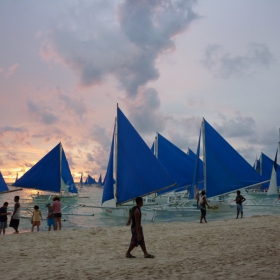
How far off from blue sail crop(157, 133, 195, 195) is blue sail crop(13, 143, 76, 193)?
11.7 m

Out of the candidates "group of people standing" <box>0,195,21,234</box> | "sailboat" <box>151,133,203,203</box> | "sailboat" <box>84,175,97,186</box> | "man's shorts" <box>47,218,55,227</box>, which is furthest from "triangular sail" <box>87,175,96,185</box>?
"group of people standing" <box>0,195,21,234</box>

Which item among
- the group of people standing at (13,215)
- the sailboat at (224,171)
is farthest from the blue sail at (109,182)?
the group of people standing at (13,215)

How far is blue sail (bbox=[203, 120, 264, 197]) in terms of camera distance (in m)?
27.9

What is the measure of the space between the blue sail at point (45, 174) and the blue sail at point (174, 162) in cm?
1166

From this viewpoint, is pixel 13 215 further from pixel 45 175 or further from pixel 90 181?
pixel 90 181

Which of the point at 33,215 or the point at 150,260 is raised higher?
the point at 33,215

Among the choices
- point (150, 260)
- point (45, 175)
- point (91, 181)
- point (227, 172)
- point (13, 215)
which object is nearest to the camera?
point (150, 260)

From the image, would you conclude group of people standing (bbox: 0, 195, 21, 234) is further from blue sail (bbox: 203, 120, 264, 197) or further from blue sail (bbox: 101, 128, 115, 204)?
blue sail (bbox: 203, 120, 264, 197)

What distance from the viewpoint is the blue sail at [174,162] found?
37.3 metres

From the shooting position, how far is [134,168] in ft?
75.6

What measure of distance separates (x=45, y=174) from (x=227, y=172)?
64.2ft

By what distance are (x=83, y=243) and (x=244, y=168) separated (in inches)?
719

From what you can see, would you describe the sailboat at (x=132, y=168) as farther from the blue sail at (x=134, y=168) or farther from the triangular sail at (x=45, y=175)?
the triangular sail at (x=45, y=175)

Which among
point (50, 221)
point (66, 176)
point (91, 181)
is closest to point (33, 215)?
point (50, 221)
